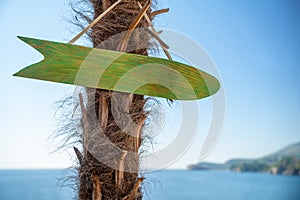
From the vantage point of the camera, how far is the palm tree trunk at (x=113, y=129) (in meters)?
0.49

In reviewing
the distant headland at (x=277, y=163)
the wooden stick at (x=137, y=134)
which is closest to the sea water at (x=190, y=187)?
the distant headland at (x=277, y=163)

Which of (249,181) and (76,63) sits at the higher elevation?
(76,63)

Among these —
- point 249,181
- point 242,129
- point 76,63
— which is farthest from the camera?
point 249,181

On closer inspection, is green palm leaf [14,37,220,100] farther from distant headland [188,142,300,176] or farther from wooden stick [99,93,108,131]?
distant headland [188,142,300,176]

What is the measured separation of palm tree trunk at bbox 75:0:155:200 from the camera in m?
0.49

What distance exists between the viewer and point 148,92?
47 cm

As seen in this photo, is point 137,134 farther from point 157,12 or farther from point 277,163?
point 277,163

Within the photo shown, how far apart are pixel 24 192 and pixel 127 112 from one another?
4.63 meters

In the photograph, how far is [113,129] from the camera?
0.50m

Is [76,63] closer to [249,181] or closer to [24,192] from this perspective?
[24,192]

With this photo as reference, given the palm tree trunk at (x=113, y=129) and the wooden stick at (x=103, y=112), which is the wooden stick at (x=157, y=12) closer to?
the palm tree trunk at (x=113, y=129)

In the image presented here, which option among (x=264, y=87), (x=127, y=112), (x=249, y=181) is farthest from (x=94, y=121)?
(x=249, y=181)

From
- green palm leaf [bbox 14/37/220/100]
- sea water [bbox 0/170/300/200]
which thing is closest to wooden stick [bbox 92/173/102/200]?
green palm leaf [bbox 14/37/220/100]

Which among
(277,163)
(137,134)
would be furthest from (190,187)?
(137,134)
